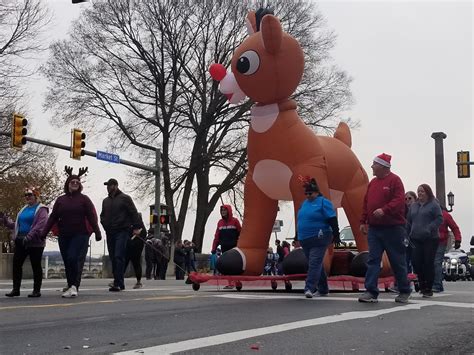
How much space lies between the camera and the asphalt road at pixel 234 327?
17.5 ft

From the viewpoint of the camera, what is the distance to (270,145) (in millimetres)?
12234

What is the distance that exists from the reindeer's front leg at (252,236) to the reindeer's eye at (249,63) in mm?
1685

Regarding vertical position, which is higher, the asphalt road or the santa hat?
the santa hat

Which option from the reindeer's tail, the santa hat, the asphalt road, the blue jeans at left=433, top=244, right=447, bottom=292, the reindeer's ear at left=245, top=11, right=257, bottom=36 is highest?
the reindeer's ear at left=245, top=11, right=257, bottom=36

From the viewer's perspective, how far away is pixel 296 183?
39.2 feet

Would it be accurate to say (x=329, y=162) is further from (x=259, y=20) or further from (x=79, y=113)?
(x=79, y=113)

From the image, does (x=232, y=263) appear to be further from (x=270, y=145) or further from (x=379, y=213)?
(x=379, y=213)

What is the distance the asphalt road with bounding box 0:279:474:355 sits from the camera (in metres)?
5.34

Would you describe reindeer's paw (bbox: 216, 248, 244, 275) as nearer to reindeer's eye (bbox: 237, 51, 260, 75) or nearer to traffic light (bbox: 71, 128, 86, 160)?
reindeer's eye (bbox: 237, 51, 260, 75)

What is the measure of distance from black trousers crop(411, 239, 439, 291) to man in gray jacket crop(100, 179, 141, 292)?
424cm

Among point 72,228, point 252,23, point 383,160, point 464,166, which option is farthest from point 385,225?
point 464,166

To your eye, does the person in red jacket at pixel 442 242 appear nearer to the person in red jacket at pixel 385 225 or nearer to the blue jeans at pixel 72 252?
the person in red jacket at pixel 385 225

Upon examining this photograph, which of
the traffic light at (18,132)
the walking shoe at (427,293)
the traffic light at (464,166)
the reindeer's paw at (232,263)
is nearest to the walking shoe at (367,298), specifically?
the walking shoe at (427,293)

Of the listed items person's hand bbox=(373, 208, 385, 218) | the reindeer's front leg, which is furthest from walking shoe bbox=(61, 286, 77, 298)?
person's hand bbox=(373, 208, 385, 218)
